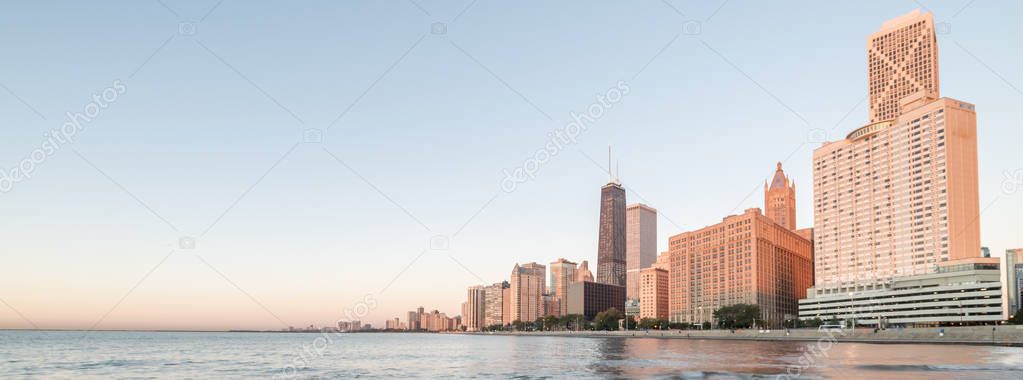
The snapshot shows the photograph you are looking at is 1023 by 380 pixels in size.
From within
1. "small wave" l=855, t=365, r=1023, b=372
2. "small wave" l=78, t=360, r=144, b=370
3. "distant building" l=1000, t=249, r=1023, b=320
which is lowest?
"small wave" l=78, t=360, r=144, b=370

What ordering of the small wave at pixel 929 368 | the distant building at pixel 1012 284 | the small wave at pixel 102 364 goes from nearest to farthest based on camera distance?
A: 1. the small wave at pixel 929 368
2. the small wave at pixel 102 364
3. the distant building at pixel 1012 284

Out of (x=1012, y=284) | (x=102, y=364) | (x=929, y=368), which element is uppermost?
(x=1012, y=284)

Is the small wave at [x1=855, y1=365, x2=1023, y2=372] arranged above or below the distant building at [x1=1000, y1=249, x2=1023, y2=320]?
below

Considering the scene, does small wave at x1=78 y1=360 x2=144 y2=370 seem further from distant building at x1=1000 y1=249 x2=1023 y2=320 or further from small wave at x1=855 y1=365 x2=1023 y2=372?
distant building at x1=1000 y1=249 x2=1023 y2=320

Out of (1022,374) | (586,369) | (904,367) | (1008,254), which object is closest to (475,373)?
(586,369)

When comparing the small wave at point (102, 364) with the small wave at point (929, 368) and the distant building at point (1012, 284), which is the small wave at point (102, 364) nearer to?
the small wave at point (929, 368)

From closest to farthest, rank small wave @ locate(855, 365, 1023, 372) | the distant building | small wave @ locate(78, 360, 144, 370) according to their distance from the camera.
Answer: small wave @ locate(855, 365, 1023, 372) → small wave @ locate(78, 360, 144, 370) → the distant building

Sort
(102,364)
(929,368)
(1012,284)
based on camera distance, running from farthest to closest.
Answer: (1012,284)
(102,364)
(929,368)

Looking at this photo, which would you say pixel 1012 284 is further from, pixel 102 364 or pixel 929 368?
pixel 102 364

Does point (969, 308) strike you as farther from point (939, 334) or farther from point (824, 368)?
point (824, 368)

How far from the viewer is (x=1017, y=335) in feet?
420

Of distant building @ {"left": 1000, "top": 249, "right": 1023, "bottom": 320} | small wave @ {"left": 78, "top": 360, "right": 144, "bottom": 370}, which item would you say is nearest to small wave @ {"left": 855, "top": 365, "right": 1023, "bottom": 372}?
small wave @ {"left": 78, "top": 360, "right": 144, "bottom": 370}

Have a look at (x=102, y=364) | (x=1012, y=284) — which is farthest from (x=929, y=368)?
(x=1012, y=284)

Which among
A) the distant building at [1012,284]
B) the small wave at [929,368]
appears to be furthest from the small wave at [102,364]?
the distant building at [1012,284]
